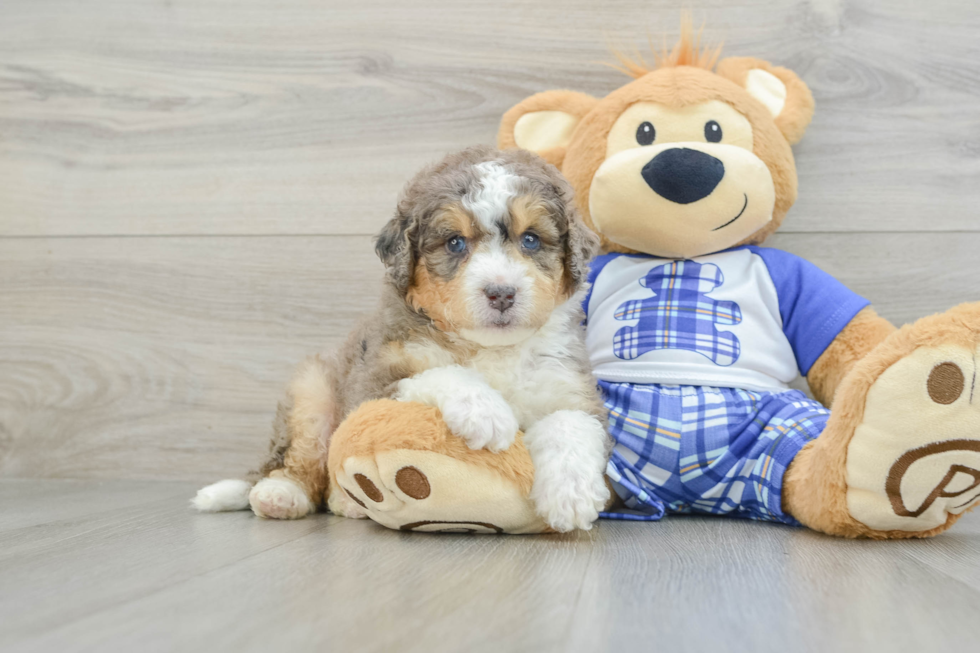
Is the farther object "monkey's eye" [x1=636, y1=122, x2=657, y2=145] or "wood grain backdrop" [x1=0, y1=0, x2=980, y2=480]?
"wood grain backdrop" [x1=0, y1=0, x2=980, y2=480]

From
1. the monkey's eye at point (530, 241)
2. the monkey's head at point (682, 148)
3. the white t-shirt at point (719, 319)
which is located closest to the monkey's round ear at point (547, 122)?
the monkey's head at point (682, 148)

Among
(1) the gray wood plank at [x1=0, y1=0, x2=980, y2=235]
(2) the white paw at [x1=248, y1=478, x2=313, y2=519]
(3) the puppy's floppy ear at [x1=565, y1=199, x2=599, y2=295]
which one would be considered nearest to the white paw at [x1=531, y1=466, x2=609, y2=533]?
(3) the puppy's floppy ear at [x1=565, y1=199, x2=599, y2=295]

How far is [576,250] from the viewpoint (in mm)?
1540

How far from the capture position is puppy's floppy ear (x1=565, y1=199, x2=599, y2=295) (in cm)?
154

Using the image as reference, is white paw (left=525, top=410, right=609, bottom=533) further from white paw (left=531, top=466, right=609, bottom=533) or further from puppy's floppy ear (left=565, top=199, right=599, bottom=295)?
puppy's floppy ear (left=565, top=199, right=599, bottom=295)

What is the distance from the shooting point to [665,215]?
5.72 ft

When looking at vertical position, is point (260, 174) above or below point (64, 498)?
above

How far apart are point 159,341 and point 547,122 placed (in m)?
1.42

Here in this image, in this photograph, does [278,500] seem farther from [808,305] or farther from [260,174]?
[808,305]

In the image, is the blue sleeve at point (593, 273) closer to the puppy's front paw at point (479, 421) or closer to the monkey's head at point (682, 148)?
the monkey's head at point (682, 148)

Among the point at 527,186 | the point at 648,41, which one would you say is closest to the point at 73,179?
the point at 527,186

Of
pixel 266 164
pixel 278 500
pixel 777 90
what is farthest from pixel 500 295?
pixel 266 164

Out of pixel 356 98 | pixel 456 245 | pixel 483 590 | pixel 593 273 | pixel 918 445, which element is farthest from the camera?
pixel 356 98

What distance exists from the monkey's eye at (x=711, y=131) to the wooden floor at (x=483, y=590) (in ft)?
3.02
